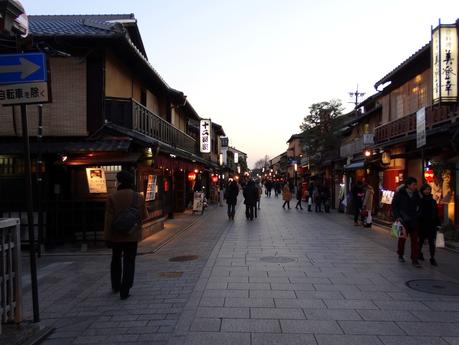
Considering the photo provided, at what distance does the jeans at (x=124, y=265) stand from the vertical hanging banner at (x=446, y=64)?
35.1 feet

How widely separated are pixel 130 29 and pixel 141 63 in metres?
2.88

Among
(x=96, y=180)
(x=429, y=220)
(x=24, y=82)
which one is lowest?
(x=429, y=220)

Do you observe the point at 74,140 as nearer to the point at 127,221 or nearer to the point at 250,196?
the point at 127,221

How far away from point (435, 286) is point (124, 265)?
212 inches

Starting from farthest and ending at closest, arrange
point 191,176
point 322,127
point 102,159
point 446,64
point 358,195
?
point 322,127, point 191,176, point 358,195, point 446,64, point 102,159

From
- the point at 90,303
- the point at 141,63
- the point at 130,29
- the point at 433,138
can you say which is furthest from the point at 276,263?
the point at 130,29

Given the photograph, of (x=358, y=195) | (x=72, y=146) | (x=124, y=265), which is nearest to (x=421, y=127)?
(x=358, y=195)

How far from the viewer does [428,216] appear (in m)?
9.77

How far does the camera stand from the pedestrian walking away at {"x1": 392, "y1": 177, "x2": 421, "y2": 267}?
9648 millimetres

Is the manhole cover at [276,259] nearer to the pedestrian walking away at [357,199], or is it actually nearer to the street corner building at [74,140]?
the street corner building at [74,140]

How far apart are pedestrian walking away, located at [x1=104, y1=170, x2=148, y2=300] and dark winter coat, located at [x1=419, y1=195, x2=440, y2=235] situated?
247 inches

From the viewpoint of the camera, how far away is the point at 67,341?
525 cm

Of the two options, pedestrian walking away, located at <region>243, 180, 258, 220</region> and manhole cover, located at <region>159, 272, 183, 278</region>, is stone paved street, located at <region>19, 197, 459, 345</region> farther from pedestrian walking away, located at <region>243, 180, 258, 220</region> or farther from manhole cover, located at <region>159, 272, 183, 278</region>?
pedestrian walking away, located at <region>243, 180, 258, 220</region>

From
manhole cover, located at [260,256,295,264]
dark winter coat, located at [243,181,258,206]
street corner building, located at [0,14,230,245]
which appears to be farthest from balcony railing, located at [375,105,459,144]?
street corner building, located at [0,14,230,245]
